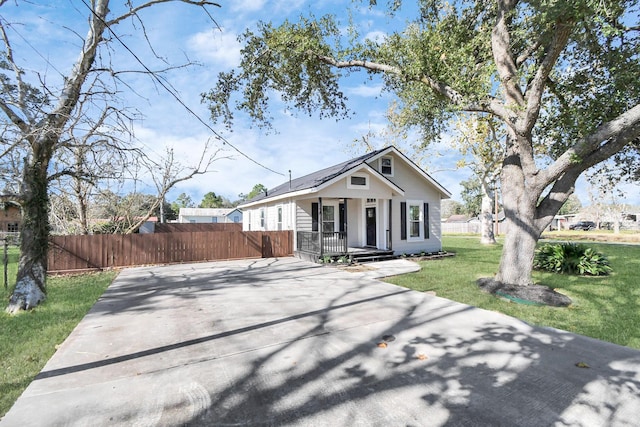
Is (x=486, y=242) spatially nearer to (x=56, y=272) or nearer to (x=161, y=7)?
(x=161, y=7)

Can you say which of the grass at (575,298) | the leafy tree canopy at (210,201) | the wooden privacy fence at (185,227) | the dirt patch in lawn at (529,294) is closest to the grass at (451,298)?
the grass at (575,298)

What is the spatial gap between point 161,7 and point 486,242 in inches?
877

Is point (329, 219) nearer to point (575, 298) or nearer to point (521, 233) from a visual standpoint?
point (521, 233)

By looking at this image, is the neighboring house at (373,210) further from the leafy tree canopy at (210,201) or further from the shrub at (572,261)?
the leafy tree canopy at (210,201)

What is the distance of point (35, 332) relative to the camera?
4.74m

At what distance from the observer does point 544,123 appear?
369 inches

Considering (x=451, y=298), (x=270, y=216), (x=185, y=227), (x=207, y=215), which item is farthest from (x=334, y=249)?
Result: (x=207, y=215)

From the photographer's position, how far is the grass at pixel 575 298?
4.86 metres

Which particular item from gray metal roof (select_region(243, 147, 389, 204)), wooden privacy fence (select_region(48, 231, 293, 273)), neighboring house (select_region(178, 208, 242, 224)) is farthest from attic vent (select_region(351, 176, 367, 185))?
neighboring house (select_region(178, 208, 242, 224))

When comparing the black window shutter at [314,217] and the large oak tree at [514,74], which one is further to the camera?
the black window shutter at [314,217]

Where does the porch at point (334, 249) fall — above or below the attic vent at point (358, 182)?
below

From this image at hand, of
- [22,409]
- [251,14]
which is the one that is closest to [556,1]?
[251,14]

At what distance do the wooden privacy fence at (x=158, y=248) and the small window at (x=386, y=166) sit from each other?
5.24 metres

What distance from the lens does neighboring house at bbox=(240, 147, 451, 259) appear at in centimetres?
1255
